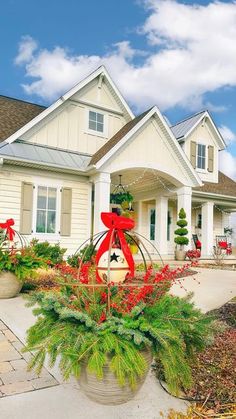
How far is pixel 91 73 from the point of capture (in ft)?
42.0

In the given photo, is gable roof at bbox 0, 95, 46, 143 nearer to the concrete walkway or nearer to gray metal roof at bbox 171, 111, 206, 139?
gray metal roof at bbox 171, 111, 206, 139

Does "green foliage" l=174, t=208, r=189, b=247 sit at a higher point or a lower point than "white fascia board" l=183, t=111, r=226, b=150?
lower

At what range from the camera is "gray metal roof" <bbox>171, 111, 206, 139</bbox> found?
16.4 meters

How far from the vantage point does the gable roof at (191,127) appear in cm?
1634

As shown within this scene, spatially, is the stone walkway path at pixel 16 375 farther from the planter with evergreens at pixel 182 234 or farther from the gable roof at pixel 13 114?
the planter with evergreens at pixel 182 234

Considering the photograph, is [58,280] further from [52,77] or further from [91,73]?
[52,77]

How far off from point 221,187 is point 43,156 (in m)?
9.78

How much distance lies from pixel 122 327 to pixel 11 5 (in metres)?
12.9

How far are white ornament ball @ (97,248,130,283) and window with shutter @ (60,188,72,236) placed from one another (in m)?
8.47

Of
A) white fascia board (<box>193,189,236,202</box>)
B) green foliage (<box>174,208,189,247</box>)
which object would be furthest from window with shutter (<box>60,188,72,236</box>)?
white fascia board (<box>193,189,236,202</box>)

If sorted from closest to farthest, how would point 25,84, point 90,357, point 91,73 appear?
point 90,357, point 91,73, point 25,84

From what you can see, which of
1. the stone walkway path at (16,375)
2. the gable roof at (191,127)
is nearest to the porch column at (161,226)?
the gable roof at (191,127)

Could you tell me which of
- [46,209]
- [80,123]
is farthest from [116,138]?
[46,209]

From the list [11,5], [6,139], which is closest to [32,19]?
[11,5]
